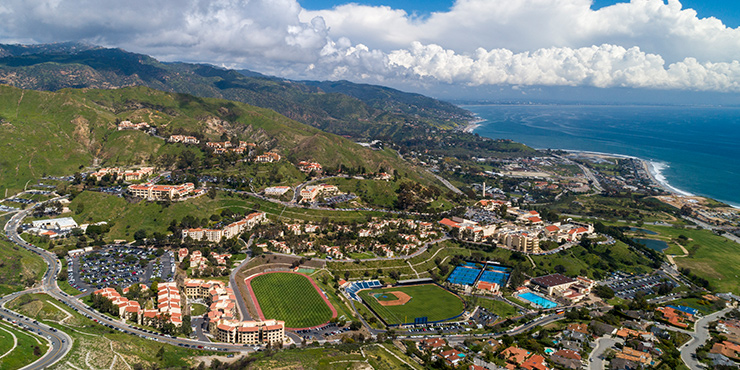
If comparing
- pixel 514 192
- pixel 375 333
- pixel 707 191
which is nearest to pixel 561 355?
pixel 375 333

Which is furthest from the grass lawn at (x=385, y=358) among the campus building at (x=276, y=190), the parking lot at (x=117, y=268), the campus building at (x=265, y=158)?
the campus building at (x=265, y=158)

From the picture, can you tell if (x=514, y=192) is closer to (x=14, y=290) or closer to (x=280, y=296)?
(x=280, y=296)

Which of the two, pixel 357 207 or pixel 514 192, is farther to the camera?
pixel 514 192

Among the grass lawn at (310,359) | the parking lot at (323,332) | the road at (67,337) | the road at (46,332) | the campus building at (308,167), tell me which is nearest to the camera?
the road at (46,332)

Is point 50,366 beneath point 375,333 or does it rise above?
above

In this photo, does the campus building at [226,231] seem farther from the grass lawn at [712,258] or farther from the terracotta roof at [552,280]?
the grass lawn at [712,258]

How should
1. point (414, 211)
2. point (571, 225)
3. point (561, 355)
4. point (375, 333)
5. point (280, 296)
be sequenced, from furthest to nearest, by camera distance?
1. point (414, 211)
2. point (571, 225)
3. point (280, 296)
4. point (375, 333)
5. point (561, 355)

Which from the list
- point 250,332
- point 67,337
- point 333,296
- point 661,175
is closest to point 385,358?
point 250,332

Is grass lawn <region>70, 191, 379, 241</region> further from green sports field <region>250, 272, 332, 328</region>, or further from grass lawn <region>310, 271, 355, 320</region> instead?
green sports field <region>250, 272, 332, 328</region>
